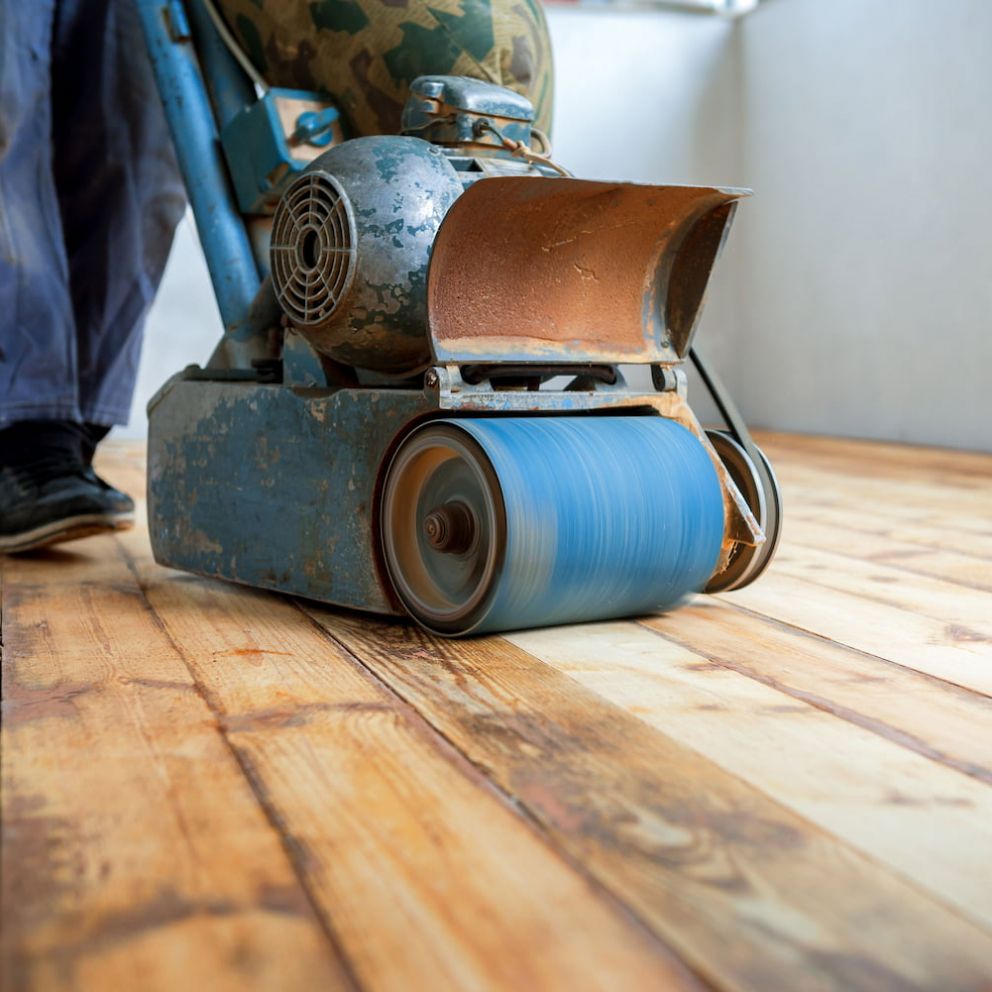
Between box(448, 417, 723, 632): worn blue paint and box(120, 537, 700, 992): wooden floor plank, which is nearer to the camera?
box(120, 537, 700, 992): wooden floor plank

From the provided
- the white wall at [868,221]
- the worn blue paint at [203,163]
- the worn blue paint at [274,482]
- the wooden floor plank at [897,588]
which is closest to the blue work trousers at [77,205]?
the worn blue paint at [203,163]

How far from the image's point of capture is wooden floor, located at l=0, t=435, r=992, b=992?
0.67 meters

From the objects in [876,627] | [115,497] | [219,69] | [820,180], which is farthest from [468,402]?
[820,180]

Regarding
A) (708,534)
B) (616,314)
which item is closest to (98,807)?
(708,534)

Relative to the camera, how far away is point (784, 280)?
455 centimetres

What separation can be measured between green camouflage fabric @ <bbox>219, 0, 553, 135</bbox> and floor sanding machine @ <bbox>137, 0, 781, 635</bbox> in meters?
0.08

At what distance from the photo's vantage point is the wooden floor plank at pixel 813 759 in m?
0.81

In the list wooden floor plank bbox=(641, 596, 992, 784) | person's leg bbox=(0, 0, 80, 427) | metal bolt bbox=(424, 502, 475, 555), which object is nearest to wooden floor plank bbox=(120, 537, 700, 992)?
metal bolt bbox=(424, 502, 475, 555)

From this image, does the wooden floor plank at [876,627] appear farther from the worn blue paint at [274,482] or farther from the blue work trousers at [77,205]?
the blue work trousers at [77,205]

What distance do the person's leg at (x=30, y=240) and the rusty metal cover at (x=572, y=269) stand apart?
902 mm

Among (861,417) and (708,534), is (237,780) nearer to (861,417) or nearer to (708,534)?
(708,534)

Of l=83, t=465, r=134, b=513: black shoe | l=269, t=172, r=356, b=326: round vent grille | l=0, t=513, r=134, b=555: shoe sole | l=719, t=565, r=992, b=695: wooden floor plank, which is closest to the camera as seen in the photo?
l=719, t=565, r=992, b=695: wooden floor plank

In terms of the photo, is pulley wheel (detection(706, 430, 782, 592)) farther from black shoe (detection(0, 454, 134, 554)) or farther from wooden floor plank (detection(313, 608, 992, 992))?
black shoe (detection(0, 454, 134, 554))

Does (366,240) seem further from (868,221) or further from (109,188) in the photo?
(868,221)
